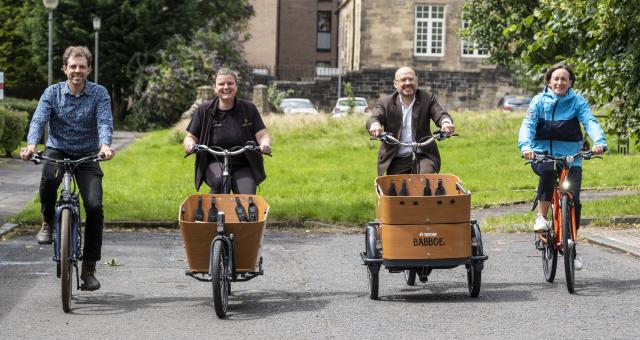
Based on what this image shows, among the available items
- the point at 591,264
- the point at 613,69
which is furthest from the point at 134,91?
the point at 591,264

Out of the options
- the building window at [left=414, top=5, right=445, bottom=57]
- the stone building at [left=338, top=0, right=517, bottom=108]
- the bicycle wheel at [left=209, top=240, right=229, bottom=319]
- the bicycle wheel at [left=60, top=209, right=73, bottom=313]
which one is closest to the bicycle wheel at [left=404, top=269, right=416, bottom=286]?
the bicycle wheel at [left=209, top=240, right=229, bottom=319]

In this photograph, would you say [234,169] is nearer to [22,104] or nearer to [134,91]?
[22,104]

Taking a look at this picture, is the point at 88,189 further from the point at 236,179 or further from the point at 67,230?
the point at 236,179

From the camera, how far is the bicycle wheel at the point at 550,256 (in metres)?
9.61

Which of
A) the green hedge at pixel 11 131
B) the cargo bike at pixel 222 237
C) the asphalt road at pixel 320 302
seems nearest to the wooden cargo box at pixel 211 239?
the cargo bike at pixel 222 237

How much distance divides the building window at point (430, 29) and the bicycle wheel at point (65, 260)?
179 feet

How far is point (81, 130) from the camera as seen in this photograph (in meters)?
8.91

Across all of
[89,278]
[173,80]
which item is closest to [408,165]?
[89,278]

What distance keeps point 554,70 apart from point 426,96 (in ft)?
3.40

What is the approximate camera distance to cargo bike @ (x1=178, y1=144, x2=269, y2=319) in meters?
8.11

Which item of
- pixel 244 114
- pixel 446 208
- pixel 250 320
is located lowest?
pixel 250 320

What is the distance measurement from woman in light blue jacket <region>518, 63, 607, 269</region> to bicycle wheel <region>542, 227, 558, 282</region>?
90mm

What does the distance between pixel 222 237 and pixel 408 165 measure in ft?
6.94

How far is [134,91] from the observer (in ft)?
163
